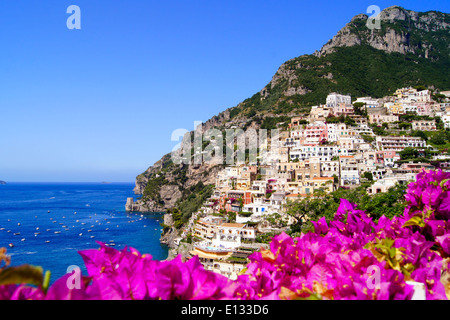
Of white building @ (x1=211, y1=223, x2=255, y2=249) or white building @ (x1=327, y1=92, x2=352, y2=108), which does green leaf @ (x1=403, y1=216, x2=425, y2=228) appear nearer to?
white building @ (x1=211, y1=223, x2=255, y2=249)

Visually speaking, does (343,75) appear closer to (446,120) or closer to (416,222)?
(446,120)

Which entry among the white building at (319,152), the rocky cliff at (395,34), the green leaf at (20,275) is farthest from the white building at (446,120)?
the green leaf at (20,275)

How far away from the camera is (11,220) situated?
5422 centimetres

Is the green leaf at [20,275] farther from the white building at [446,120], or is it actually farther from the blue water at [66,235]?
the white building at [446,120]

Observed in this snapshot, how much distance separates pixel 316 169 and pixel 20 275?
3453 cm

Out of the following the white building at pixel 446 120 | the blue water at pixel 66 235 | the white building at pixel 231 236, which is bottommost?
the blue water at pixel 66 235

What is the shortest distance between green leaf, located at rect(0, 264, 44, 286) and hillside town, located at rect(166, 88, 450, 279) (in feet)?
62.1

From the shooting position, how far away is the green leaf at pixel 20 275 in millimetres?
1241

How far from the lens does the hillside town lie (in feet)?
85.3

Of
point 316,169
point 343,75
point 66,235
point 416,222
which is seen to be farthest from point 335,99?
point 416,222

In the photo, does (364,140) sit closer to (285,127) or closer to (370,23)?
(285,127)

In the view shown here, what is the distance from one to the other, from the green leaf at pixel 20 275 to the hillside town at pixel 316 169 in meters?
18.9

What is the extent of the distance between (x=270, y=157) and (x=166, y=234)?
1679cm

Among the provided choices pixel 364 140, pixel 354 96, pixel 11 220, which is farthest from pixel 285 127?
pixel 11 220
